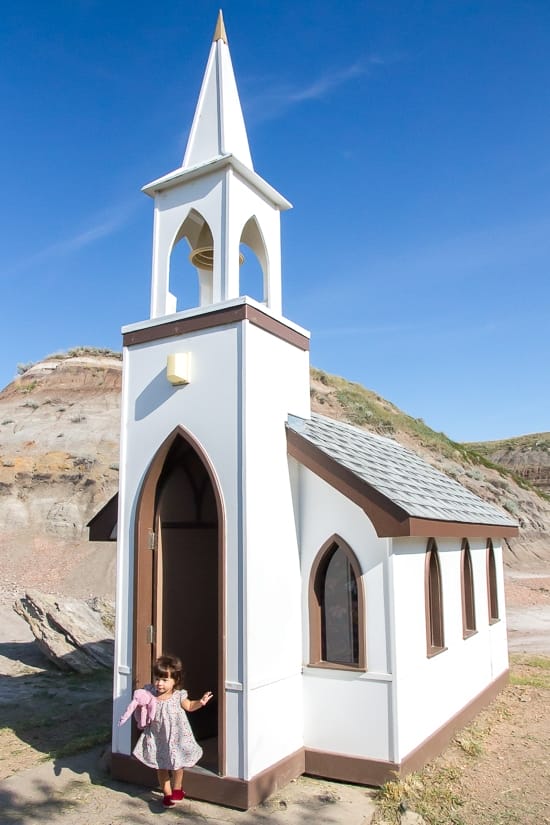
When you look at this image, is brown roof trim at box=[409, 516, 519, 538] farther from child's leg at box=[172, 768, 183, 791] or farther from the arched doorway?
child's leg at box=[172, 768, 183, 791]

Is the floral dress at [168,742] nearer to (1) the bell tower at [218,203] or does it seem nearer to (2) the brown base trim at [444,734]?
(2) the brown base trim at [444,734]

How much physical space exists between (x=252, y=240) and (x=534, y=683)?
9.18 metres

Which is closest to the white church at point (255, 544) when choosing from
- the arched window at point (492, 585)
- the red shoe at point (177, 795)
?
the red shoe at point (177, 795)

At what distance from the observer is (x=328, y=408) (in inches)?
1635

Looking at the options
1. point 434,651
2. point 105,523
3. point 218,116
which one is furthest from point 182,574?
point 218,116

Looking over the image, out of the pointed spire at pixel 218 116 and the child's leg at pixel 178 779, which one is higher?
the pointed spire at pixel 218 116

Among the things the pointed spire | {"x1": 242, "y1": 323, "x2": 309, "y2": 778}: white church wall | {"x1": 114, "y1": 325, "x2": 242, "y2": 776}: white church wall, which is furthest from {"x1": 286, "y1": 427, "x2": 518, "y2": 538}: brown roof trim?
the pointed spire

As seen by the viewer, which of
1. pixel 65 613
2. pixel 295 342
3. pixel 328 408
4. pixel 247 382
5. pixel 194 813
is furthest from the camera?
pixel 328 408

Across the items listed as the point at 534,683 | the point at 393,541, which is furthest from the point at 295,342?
the point at 534,683

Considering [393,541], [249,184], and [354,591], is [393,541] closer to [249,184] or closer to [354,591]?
[354,591]

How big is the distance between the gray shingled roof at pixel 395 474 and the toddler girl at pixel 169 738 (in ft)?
9.39

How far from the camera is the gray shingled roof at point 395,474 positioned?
7.58 metres

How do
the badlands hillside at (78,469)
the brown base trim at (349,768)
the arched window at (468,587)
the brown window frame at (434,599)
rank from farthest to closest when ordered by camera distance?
the badlands hillside at (78,469)
the arched window at (468,587)
the brown window frame at (434,599)
the brown base trim at (349,768)

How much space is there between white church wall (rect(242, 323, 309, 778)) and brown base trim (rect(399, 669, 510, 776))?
1214 millimetres
